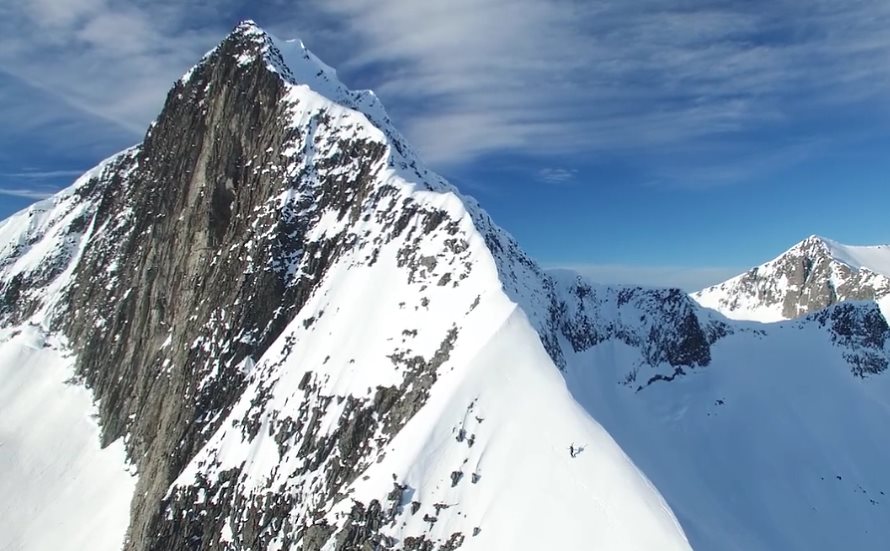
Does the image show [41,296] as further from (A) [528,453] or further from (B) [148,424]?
(A) [528,453]

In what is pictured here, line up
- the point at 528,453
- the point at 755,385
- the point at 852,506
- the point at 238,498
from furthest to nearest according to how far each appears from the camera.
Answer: the point at 755,385
the point at 852,506
the point at 238,498
the point at 528,453

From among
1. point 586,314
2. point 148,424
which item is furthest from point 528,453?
point 148,424

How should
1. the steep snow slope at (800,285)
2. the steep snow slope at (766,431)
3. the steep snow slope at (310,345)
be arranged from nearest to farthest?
the steep snow slope at (310,345)
the steep snow slope at (766,431)
the steep snow slope at (800,285)

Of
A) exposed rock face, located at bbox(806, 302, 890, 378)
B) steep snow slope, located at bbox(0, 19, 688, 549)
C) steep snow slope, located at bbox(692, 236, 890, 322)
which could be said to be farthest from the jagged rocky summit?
steep snow slope, located at bbox(692, 236, 890, 322)

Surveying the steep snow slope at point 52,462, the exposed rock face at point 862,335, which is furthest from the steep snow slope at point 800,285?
the steep snow slope at point 52,462

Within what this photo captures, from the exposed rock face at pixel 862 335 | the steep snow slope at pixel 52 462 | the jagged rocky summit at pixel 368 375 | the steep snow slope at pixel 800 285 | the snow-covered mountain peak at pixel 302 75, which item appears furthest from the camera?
the steep snow slope at pixel 800 285

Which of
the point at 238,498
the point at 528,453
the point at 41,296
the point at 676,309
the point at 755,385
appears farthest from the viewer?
the point at 41,296

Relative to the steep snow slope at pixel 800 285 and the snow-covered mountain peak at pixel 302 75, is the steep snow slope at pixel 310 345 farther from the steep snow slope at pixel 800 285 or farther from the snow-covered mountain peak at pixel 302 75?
the steep snow slope at pixel 800 285
